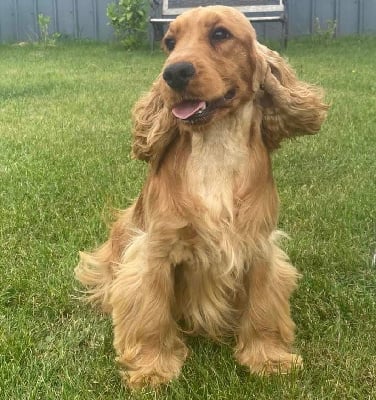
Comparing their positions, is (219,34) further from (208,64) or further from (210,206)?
(210,206)

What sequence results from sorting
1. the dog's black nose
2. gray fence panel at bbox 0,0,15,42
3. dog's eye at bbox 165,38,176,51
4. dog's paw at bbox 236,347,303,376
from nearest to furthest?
the dog's black nose
dog's eye at bbox 165,38,176,51
dog's paw at bbox 236,347,303,376
gray fence panel at bbox 0,0,15,42

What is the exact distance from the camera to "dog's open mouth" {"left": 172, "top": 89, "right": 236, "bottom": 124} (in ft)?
7.69

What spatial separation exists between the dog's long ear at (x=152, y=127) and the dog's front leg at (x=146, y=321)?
0.35 m

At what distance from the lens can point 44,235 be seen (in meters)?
3.89

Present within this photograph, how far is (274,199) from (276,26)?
12250mm

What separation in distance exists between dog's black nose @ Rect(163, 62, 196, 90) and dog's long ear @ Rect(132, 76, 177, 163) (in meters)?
0.27

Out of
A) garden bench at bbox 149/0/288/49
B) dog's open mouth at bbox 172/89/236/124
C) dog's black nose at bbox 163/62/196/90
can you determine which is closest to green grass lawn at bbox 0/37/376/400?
dog's open mouth at bbox 172/89/236/124

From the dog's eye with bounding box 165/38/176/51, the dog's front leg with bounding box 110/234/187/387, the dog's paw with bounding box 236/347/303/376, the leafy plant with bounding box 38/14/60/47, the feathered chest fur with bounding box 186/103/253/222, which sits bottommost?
the leafy plant with bounding box 38/14/60/47

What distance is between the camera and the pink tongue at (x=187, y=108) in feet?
7.69

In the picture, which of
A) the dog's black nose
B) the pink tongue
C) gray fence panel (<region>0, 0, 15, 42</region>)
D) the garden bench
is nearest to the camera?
the dog's black nose

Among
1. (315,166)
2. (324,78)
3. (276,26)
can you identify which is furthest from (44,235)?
(276,26)

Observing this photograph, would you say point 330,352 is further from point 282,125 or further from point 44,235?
point 44,235

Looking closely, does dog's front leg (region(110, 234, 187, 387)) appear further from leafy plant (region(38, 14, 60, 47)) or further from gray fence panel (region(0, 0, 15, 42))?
gray fence panel (region(0, 0, 15, 42))

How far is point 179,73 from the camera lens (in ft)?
7.37
